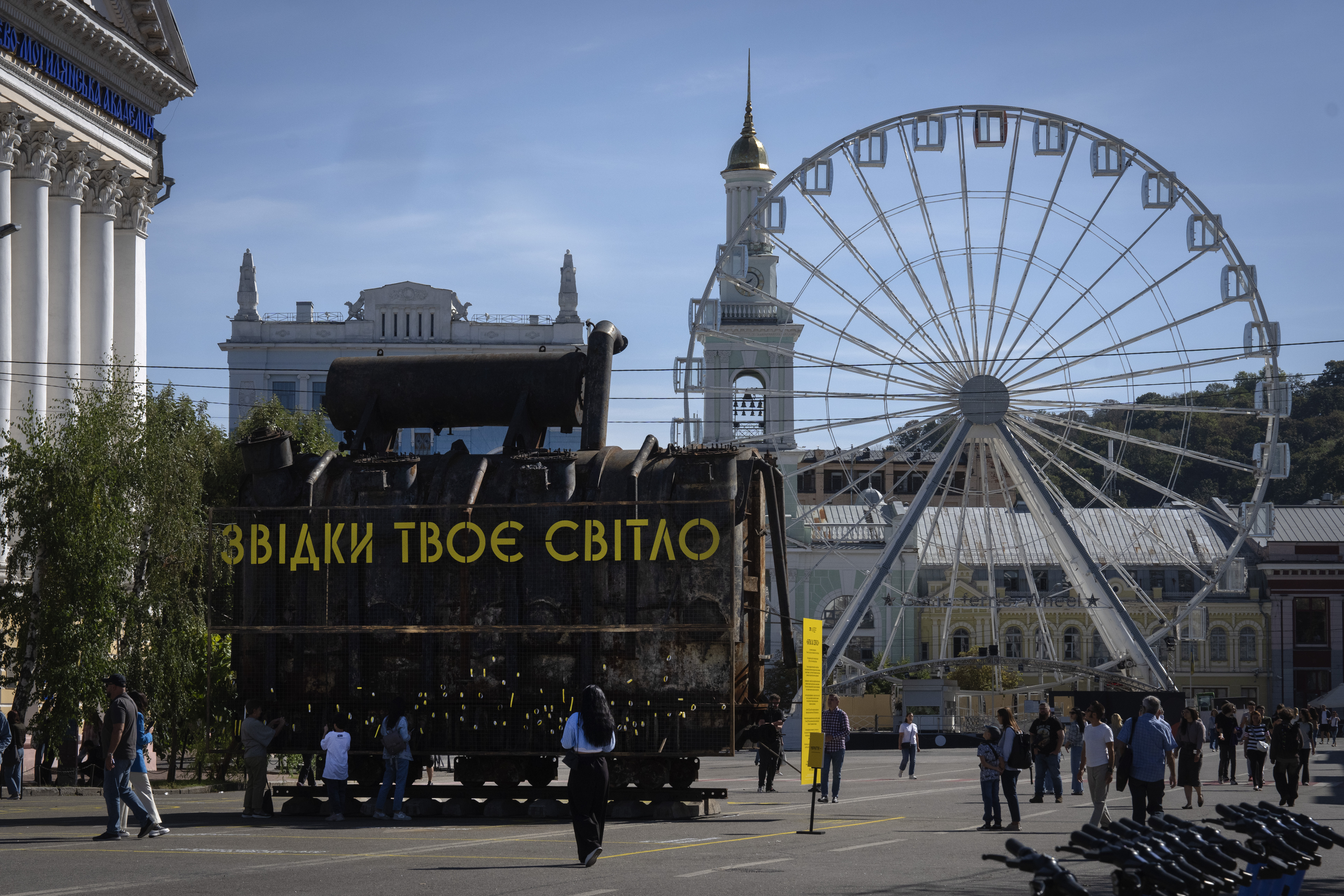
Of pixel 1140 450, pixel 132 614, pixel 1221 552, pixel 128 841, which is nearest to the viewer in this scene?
pixel 128 841

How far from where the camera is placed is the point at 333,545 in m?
21.5

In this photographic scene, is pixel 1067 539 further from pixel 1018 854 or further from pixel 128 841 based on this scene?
pixel 1018 854

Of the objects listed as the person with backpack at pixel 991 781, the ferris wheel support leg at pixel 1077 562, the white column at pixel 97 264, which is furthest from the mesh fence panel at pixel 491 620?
the ferris wheel support leg at pixel 1077 562

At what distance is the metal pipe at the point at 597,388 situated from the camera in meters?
21.8

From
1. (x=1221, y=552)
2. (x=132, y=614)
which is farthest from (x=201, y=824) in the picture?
(x=1221, y=552)

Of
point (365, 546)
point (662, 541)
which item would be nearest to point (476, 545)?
point (365, 546)

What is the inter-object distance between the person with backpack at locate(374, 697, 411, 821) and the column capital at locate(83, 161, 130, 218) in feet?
67.4

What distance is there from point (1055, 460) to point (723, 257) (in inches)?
406

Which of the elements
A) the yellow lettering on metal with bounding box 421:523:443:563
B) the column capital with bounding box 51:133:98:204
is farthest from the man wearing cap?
the column capital with bounding box 51:133:98:204

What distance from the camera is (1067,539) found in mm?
45500

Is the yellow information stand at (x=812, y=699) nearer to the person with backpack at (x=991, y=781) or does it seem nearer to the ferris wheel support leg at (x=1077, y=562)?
the person with backpack at (x=991, y=781)

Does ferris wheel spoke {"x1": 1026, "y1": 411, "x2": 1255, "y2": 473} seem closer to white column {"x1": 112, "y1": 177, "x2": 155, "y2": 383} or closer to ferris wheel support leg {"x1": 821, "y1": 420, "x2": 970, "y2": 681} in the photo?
ferris wheel support leg {"x1": 821, "y1": 420, "x2": 970, "y2": 681}

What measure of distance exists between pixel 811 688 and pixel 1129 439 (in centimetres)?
2406

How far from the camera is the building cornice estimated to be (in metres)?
32.6
